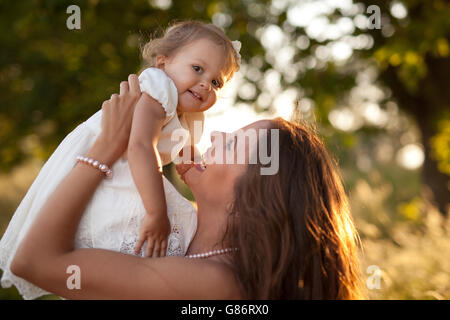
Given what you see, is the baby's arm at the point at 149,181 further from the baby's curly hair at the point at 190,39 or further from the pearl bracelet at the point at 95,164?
the baby's curly hair at the point at 190,39

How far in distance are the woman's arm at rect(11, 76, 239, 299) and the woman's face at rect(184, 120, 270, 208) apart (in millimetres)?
419

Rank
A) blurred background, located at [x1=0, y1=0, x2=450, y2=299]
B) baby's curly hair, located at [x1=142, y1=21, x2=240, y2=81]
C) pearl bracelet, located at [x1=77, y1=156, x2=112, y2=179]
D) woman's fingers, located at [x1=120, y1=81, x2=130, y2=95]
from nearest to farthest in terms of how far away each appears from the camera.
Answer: pearl bracelet, located at [x1=77, y1=156, x2=112, y2=179], woman's fingers, located at [x1=120, y1=81, x2=130, y2=95], baby's curly hair, located at [x1=142, y1=21, x2=240, y2=81], blurred background, located at [x1=0, y1=0, x2=450, y2=299]

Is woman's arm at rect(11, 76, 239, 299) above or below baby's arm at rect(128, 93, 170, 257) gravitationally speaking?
below

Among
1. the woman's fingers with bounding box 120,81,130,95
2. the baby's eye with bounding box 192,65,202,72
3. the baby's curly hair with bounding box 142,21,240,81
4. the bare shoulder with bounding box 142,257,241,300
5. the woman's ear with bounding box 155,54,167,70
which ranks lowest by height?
the bare shoulder with bounding box 142,257,241,300

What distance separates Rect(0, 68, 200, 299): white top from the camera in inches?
76.5

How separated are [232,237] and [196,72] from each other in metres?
0.93

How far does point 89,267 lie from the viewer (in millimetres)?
1812

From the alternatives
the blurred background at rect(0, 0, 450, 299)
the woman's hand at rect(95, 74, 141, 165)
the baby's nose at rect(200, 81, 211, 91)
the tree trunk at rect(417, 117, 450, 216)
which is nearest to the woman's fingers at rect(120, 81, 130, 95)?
the woman's hand at rect(95, 74, 141, 165)

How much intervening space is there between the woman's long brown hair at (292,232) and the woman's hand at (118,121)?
1.94 ft

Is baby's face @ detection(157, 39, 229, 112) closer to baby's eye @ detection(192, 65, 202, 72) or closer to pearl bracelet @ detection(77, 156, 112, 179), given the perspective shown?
baby's eye @ detection(192, 65, 202, 72)

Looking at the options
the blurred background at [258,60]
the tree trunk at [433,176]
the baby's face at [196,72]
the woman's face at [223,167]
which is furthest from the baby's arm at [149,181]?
the tree trunk at [433,176]

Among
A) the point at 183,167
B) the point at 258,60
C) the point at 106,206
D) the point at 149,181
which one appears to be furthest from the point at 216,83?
the point at 258,60
